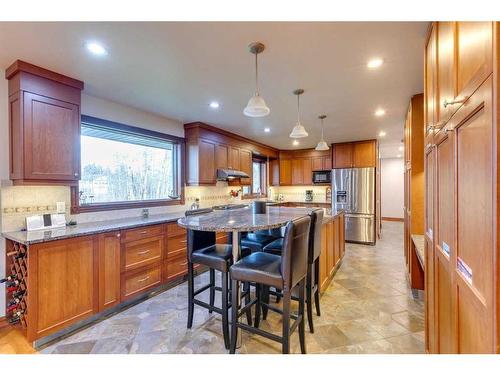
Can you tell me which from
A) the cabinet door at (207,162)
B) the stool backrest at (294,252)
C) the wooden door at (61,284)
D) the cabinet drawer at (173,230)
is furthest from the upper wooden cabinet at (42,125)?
the stool backrest at (294,252)

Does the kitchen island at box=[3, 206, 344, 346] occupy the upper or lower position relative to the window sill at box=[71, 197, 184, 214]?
lower

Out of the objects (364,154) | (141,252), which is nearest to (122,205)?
(141,252)

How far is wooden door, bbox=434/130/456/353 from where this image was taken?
1.11 metres

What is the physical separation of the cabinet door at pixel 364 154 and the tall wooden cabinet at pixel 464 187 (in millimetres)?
4382

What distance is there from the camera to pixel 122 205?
3.29 metres

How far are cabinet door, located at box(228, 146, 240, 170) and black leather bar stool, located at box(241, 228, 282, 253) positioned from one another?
7.51 ft

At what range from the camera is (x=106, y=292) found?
2.49m

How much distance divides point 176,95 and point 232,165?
88.6 inches

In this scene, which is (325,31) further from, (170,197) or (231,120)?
(170,197)

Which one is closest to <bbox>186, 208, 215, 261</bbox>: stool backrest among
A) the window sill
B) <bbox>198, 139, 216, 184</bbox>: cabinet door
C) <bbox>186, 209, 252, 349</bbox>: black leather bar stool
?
<bbox>186, 209, 252, 349</bbox>: black leather bar stool

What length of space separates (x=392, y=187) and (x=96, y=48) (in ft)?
31.1

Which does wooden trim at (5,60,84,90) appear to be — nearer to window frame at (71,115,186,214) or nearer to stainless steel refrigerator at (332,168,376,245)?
window frame at (71,115,186,214)
